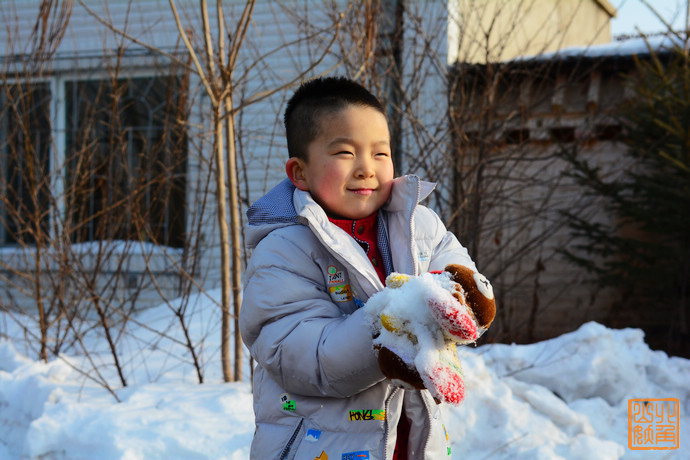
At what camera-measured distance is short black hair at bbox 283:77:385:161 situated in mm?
1802

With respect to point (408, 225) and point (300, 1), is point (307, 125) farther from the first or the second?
point (300, 1)

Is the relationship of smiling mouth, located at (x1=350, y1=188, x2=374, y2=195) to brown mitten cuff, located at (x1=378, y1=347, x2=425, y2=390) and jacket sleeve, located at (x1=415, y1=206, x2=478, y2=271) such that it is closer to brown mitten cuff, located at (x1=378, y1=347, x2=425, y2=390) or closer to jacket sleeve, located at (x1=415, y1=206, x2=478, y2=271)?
jacket sleeve, located at (x1=415, y1=206, x2=478, y2=271)

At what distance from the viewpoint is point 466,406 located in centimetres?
355

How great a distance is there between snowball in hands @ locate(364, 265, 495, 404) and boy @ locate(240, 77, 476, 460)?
76 mm

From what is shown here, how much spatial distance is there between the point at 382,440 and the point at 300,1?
19.7ft

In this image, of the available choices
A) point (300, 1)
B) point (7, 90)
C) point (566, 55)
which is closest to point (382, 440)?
point (7, 90)

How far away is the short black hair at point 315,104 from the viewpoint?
70.9 inches

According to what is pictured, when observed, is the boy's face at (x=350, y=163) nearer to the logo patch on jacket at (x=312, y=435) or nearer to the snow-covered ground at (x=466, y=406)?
the logo patch on jacket at (x=312, y=435)

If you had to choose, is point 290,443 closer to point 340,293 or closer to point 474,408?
point 340,293

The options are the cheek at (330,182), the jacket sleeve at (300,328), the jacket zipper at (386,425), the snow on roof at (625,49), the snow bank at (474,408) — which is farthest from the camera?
the snow on roof at (625,49)

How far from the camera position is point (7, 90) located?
4.20 metres

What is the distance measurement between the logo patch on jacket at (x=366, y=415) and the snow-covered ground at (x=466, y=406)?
5.11 ft

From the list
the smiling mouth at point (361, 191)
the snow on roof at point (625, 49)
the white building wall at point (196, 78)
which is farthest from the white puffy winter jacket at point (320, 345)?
the snow on roof at point (625, 49)

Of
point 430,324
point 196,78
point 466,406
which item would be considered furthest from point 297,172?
point 196,78
